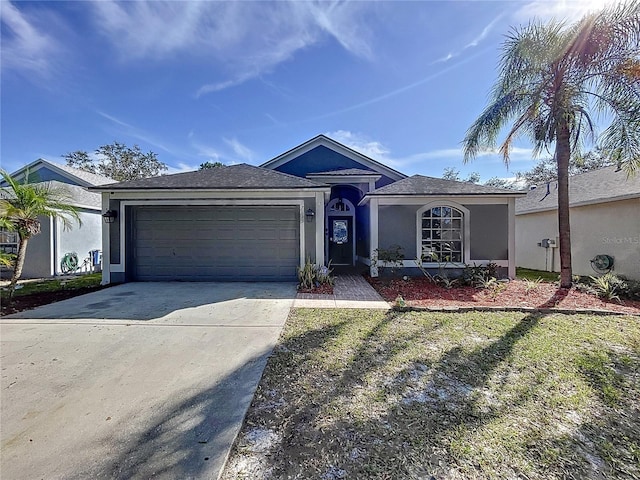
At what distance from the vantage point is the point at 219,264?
9.63m

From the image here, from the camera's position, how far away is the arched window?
10.1 m

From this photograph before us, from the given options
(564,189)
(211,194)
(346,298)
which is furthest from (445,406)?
(211,194)

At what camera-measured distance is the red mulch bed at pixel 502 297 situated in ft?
21.9

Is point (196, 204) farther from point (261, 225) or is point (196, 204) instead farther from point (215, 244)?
point (261, 225)

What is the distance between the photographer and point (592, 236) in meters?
11.0

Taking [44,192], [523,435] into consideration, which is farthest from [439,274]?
[44,192]

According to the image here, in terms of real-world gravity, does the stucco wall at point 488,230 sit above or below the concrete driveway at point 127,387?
above

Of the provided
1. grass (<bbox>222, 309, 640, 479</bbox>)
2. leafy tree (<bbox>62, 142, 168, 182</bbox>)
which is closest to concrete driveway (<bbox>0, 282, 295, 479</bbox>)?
grass (<bbox>222, 309, 640, 479</bbox>)

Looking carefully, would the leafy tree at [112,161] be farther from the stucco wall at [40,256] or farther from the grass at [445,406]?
the grass at [445,406]

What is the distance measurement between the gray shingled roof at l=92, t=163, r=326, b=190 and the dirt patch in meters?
3.15

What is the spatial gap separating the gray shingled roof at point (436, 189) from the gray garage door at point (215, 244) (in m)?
3.42

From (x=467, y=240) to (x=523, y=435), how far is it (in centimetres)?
841

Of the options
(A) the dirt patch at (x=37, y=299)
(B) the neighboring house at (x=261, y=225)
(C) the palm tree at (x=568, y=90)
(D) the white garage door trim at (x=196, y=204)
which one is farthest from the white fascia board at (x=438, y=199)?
(A) the dirt patch at (x=37, y=299)

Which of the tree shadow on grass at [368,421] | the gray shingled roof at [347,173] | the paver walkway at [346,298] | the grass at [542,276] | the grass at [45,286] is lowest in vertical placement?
the tree shadow on grass at [368,421]
